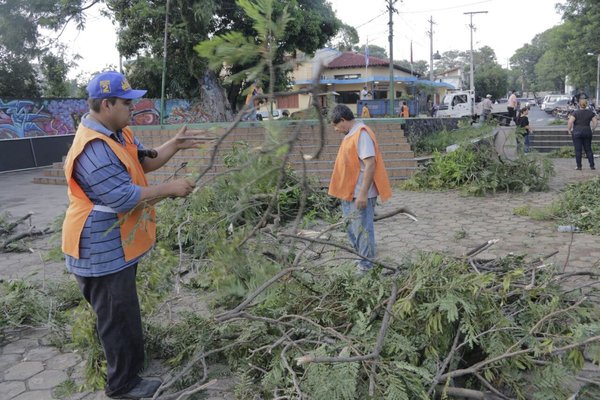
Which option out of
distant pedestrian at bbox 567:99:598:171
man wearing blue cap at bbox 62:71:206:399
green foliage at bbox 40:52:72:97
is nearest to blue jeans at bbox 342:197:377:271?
man wearing blue cap at bbox 62:71:206:399

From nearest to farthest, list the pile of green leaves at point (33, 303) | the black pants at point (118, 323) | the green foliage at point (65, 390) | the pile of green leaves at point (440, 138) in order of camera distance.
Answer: the black pants at point (118, 323)
the green foliage at point (65, 390)
the pile of green leaves at point (33, 303)
the pile of green leaves at point (440, 138)

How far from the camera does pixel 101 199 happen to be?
257 centimetres

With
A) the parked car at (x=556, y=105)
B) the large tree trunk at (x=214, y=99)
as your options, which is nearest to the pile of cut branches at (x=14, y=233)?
the large tree trunk at (x=214, y=99)

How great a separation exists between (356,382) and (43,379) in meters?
2.20

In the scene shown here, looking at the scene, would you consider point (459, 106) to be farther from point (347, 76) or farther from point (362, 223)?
point (362, 223)

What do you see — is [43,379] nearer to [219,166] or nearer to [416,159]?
[219,166]

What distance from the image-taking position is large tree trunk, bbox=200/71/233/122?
59.6ft

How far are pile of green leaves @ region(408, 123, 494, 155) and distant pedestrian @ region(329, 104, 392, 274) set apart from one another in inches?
310

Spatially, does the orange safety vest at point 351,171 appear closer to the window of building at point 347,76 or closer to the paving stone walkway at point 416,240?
the paving stone walkway at point 416,240

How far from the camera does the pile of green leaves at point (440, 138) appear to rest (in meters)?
12.0

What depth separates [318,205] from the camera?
7336mm

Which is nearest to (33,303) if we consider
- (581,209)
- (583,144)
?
(581,209)

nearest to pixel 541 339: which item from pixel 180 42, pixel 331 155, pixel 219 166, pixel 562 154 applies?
pixel 219 166

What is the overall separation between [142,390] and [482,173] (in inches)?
315
